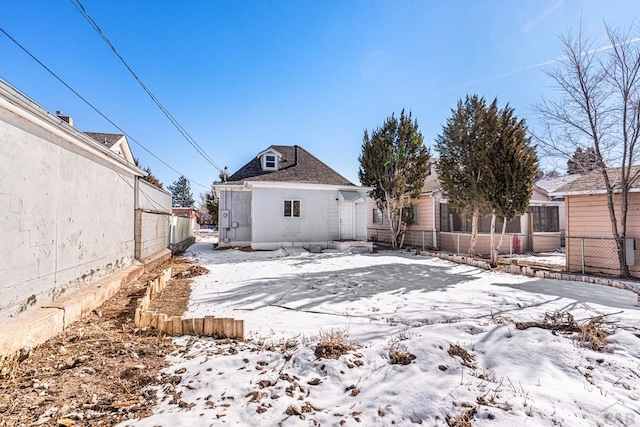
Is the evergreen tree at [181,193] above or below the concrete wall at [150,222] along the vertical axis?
above

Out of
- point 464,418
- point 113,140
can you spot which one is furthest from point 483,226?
point 113,140

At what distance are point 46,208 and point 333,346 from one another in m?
4.30

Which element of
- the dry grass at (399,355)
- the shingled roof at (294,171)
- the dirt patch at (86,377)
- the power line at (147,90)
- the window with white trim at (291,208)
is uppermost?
the power line at (147,90)

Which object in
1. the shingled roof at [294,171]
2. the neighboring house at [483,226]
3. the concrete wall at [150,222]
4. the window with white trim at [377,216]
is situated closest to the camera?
the concrete wall at [150,222]

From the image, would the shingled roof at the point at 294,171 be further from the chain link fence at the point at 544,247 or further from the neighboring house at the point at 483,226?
the chain link fence at the point at 544,247

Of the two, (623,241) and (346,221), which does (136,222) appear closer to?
(346,221)

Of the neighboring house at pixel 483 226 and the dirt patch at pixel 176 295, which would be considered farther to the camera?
the neighboring house at pixel 483 226

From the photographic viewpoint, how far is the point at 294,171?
16.7 metres

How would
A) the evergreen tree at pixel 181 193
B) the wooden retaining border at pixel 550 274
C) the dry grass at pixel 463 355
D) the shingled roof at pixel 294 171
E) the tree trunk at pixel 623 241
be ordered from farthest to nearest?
the evergreen tree at pixel 181 193 < the shingled roof at pixel 294 171 < the tree trunk at pixel 623 241 < the wooden retaining border at pixel 550 274 < the dry grass at pixel 463 355

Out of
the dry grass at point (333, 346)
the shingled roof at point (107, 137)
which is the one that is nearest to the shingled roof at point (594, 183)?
the dry grass at point (333, 346)

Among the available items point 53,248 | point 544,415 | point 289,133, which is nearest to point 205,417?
point 544,415

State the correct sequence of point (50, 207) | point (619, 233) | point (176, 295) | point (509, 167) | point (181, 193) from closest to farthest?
point (50, 207), point (176, 295), point (619, 233), point (509, 167), point (181, 193)

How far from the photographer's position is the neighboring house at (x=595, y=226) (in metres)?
8.60

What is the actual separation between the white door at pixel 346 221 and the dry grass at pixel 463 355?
12.4 metres
